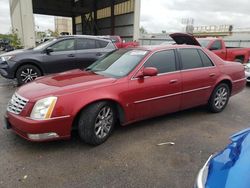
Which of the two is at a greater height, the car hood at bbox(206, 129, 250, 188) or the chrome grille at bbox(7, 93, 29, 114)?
the car hood at bbox(206, 129, 250, 188)

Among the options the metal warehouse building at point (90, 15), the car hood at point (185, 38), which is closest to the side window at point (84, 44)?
the car hood at point (185, 38)

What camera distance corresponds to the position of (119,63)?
4.14m

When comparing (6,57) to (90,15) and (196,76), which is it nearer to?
(196,76)

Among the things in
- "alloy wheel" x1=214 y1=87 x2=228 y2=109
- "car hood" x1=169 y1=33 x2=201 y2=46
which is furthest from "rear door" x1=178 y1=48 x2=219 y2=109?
"car hood" x1=169 y1=33 x2=201 y2=46

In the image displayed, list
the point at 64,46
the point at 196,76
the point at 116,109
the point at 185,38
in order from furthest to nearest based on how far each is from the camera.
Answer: the point at 64,46 → the point at 185,38 → the point at 196,76 → the point at 116,109

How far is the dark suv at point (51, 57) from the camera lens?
6.98m

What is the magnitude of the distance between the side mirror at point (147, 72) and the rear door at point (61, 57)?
4.45 m

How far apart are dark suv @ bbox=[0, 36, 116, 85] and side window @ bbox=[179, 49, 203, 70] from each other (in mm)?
3295

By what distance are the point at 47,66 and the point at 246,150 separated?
672 centimetres

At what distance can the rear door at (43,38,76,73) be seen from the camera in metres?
7.35

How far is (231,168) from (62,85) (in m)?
2.58

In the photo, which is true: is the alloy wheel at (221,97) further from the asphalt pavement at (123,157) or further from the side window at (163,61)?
the side window at (163,61)

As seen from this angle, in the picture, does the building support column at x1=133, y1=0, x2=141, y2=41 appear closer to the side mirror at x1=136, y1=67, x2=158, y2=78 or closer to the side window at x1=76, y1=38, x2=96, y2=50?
the side window at x1=76, y1=38, x2=96, y2=50

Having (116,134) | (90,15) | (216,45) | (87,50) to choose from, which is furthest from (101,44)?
(90,15)
